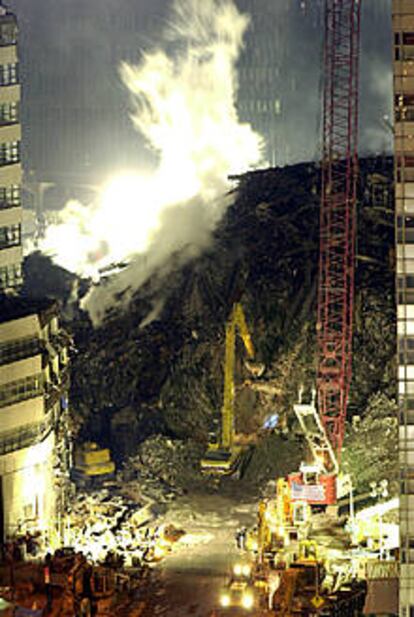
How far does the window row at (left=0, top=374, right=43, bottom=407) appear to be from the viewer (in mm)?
109000

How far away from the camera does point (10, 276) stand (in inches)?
4779

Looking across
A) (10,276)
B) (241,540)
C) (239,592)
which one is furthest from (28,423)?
(239,592)

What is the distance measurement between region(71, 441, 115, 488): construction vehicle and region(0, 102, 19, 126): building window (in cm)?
3506

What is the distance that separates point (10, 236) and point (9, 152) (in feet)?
23.6

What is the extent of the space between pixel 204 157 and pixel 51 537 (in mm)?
94207

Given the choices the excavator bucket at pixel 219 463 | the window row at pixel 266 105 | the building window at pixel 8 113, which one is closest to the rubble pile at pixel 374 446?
the excavator bucket at pixel 219 463

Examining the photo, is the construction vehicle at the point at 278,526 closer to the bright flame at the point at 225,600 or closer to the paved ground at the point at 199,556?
the paved ground at the point at 199,556

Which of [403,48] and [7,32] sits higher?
[7,32]

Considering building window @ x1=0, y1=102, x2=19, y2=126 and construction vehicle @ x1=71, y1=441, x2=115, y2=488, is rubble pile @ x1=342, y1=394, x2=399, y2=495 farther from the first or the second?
building window @ x1=0, y1=102, x2=19, y2=126

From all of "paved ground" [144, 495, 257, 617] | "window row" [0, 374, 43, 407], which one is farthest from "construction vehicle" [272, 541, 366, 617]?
"window row" [0, 374, 43, 407]

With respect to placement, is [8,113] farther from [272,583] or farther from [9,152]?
[272,583]

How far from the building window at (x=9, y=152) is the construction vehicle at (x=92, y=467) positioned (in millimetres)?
32125

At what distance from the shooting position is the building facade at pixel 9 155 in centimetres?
11838

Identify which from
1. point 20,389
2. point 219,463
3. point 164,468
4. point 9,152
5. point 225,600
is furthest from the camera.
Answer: point 164,468
